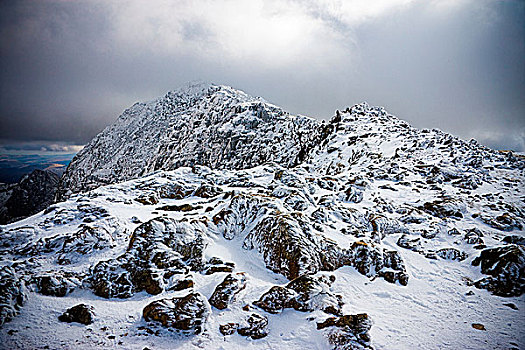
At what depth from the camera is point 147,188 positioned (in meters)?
24.4

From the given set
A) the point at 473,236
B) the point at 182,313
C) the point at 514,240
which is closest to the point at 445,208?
the point at 473,236

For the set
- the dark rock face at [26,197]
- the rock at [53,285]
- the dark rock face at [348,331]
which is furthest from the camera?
the dark rock face at [26,197]

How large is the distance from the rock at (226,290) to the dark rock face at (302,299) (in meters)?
1.04

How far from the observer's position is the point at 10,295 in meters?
8.00

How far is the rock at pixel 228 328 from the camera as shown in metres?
8.22

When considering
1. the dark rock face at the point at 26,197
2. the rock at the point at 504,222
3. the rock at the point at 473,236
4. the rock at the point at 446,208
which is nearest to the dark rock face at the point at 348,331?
the rock at the point at 473,236

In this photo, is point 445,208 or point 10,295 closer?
point 10,295

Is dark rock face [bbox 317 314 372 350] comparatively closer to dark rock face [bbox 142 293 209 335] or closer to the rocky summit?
the rocky summit

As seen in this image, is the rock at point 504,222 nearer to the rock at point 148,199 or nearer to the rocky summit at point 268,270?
the rocky summit at point 268,270

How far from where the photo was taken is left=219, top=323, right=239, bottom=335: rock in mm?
8223

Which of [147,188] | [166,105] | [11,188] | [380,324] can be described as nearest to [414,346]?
[380,324]

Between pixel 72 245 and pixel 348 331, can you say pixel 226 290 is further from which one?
pixel 72 245

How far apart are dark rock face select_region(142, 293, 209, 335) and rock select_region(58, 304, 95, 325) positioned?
187cm

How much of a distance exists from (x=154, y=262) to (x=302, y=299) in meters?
7.49
